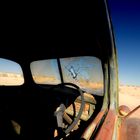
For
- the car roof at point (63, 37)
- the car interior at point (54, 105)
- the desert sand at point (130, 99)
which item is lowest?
the desert sand at point (130, 99)

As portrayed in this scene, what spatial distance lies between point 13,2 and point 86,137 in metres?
1.39

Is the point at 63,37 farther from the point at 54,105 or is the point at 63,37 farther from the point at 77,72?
the point at 54,105

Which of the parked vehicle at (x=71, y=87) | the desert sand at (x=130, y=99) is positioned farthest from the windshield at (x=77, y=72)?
the desert sand at (x=130, y=99)

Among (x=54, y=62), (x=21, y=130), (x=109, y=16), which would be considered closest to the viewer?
(x=109, y=16)

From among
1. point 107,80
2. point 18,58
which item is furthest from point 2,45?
point 107,80

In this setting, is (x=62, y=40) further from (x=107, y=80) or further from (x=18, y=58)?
(x=18, y=58)

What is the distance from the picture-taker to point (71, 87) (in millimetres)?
2775

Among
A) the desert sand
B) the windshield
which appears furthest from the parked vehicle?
the desert sand

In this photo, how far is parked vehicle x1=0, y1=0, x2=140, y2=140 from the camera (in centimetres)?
180

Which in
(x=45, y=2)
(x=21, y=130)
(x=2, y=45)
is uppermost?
(x=45, y=2)

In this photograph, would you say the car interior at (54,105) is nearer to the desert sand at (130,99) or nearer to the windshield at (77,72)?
the windshield at (77,72)

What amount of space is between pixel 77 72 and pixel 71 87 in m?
0.22

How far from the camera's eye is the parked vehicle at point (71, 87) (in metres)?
1.80

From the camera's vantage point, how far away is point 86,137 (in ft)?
4.70
